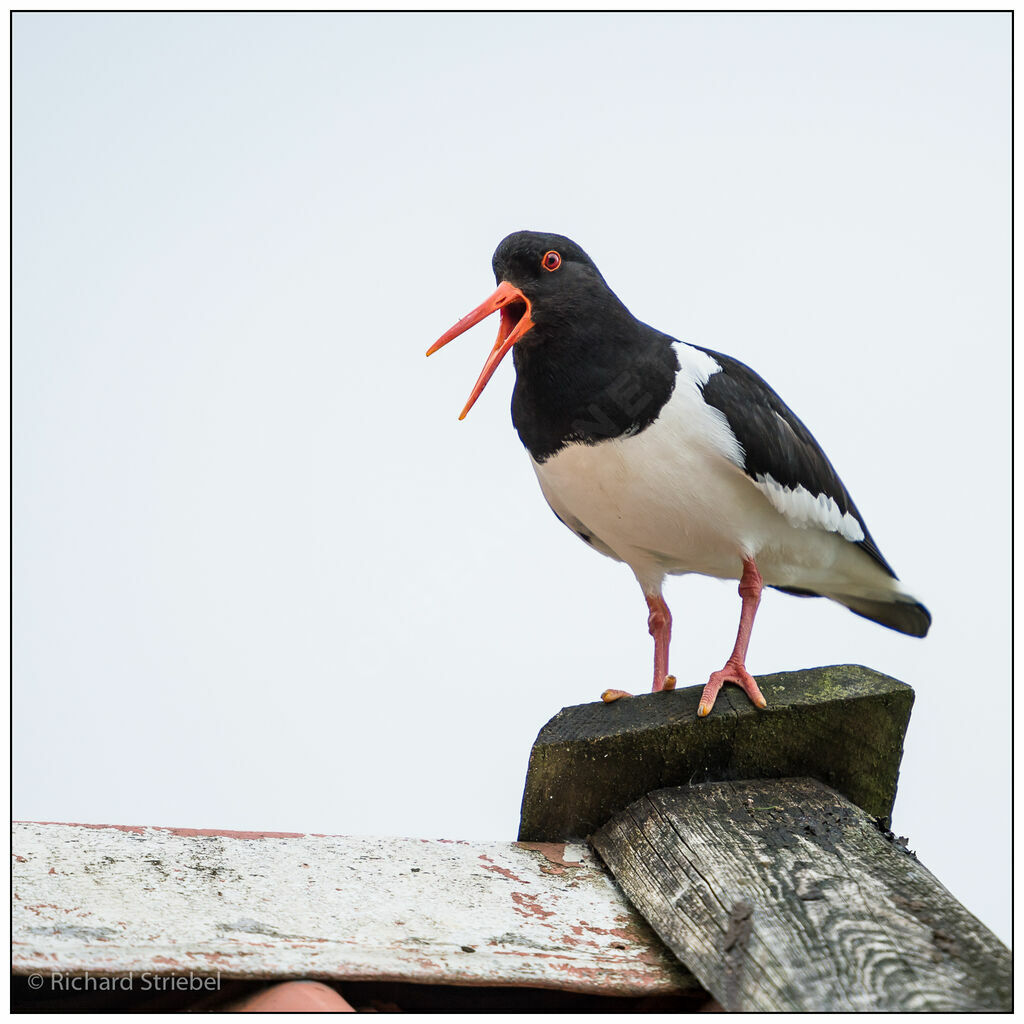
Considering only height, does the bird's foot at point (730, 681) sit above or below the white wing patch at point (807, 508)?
below

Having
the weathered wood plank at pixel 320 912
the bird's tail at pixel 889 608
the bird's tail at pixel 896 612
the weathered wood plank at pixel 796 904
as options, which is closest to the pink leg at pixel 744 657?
the weathered wood plank at pixel 796 904

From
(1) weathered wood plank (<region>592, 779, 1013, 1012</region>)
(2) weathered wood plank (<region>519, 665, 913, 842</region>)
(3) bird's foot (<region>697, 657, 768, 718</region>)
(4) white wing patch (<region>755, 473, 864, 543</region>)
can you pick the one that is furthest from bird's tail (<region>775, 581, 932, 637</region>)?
(1) weathered wood plank (<region>592, 779, 1013, 1012</region>)

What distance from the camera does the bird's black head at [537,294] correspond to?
4.42 m

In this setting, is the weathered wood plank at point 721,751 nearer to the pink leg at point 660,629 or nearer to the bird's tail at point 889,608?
the pink leg at point 660,629

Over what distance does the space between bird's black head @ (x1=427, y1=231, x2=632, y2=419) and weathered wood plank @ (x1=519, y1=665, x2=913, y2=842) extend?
1.59 meters

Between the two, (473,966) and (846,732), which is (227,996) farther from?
(846,732)

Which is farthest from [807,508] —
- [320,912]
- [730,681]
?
[320,912]

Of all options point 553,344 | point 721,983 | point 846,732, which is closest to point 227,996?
point 721,983

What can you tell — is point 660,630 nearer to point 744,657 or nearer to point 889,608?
point 744,657

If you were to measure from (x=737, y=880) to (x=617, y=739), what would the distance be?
2.14ft

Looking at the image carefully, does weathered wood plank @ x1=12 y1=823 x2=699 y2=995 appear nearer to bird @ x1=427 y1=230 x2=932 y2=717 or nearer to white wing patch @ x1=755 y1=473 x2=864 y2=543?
bird @ x1=427 y1=230 x2=932 y2=717

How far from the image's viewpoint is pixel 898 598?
538 centimetres

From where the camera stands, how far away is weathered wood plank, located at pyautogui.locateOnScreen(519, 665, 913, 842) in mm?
3221

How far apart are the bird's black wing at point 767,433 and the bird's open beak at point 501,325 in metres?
0.75
